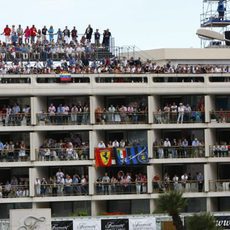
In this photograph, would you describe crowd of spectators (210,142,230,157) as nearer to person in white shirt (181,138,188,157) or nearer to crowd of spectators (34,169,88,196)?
person in white shirt (181,138,188,157)

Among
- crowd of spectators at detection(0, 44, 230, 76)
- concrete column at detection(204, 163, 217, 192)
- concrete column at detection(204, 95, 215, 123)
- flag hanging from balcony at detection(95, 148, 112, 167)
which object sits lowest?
concrete column at detection(204, 163, 217, 192)

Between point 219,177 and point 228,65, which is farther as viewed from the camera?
point 228,65

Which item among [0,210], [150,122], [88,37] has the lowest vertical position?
[0,210]

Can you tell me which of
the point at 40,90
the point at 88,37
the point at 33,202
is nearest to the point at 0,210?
the point at 33,202

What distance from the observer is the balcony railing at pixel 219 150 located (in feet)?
260

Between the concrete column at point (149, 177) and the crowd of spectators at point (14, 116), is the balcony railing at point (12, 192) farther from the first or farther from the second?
the concrete column at point (149, 177)

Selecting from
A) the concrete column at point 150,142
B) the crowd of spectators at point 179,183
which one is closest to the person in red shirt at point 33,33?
the concrete column at point 150,142

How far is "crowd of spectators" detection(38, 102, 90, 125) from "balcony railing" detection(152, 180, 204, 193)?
20.4ft

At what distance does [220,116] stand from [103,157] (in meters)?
8.35

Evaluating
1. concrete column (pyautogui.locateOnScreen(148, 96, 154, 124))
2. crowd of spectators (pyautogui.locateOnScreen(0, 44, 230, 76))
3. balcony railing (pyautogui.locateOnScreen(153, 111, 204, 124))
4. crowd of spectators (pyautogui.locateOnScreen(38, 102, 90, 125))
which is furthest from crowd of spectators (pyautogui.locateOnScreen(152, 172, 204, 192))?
crowd of spectators (pyautogui.locateOnScreen(0, 44, 230, 76))

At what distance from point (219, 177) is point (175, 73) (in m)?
7.72

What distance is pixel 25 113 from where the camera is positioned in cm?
7812

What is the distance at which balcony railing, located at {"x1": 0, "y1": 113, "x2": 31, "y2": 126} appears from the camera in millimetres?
77812

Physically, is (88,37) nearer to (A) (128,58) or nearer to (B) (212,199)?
(A) (128,58)
